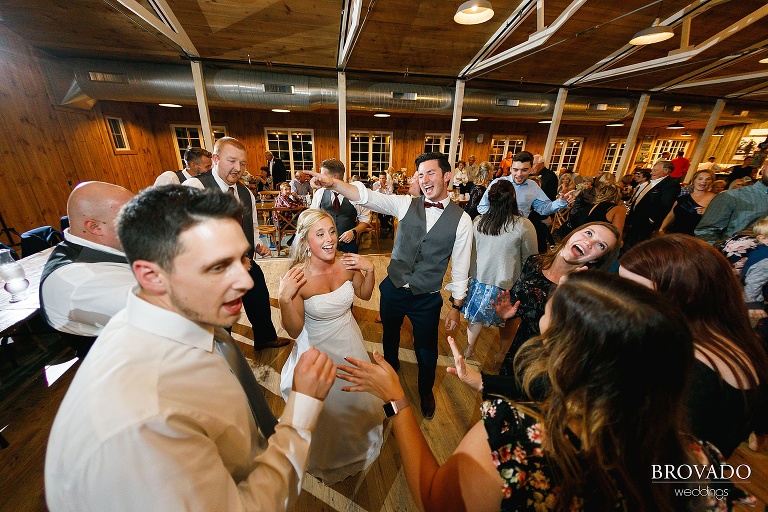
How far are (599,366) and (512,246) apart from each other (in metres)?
1.84

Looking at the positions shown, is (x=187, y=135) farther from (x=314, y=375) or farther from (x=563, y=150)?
(x=563, y=150)

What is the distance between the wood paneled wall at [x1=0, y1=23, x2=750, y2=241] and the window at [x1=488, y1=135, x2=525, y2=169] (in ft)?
0.62

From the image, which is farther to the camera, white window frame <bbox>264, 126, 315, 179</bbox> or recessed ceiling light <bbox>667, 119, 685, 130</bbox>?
recessed ceiling light <bbox>667, 119, 685, 130</bbox>

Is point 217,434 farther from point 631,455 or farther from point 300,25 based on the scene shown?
point 300,25

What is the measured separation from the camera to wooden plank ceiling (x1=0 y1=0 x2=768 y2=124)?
3.90m

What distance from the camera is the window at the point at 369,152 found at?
392 inches

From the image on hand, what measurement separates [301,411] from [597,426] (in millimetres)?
777

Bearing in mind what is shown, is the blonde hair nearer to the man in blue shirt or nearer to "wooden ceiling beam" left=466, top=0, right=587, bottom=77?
the man in blue shirt

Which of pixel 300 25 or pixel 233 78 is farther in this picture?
pixel 233 78

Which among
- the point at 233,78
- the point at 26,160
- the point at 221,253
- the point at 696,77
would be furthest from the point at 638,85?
the point at 26,160

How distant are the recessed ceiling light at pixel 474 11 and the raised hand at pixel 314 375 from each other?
3950 mm

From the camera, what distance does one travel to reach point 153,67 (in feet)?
17.5

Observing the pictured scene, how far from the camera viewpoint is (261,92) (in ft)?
19.1

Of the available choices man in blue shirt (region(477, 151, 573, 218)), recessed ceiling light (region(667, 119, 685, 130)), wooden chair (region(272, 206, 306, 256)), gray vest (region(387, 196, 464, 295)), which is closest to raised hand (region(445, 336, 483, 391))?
gray vest (region(387, 196, 464, 295))
